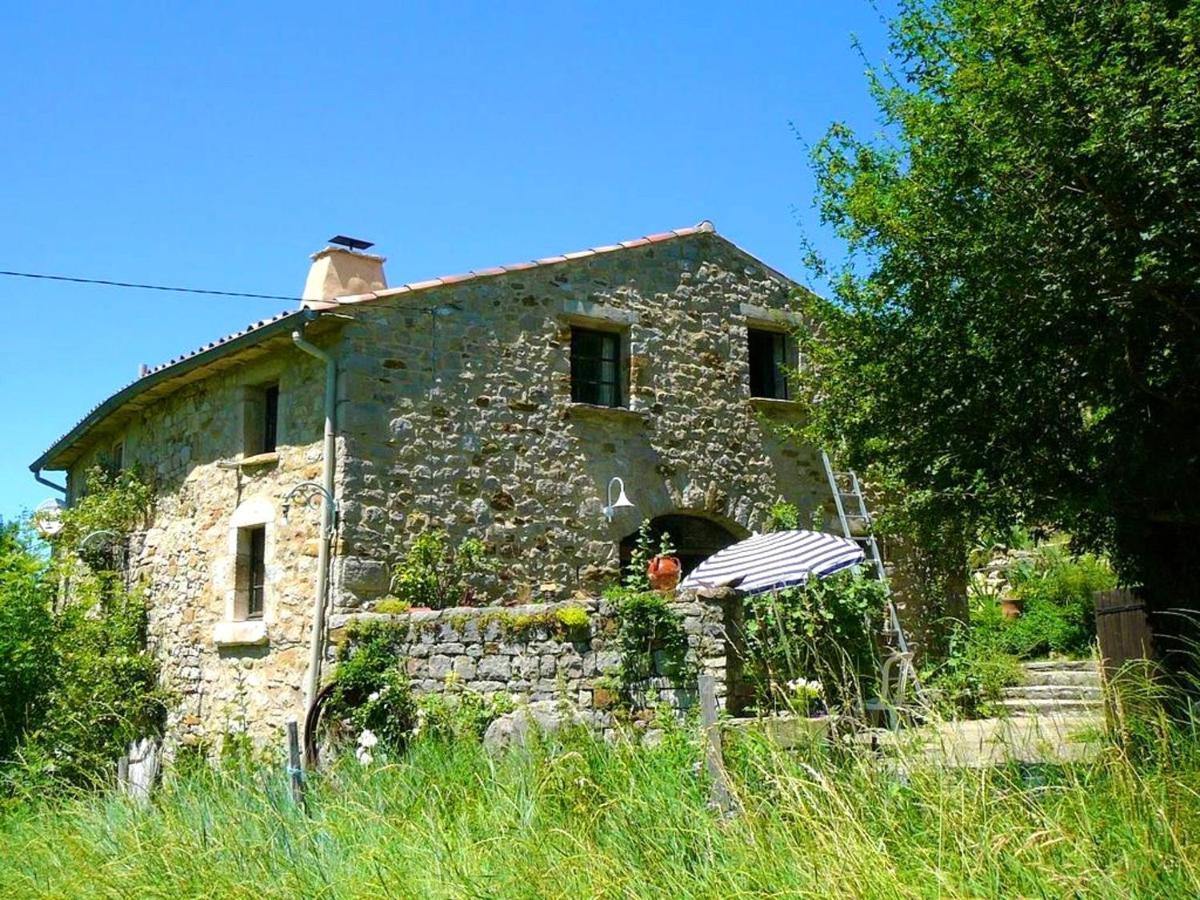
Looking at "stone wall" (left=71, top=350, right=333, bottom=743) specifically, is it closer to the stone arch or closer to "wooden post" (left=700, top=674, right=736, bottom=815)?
the stone arch

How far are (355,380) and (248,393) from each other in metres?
2.02

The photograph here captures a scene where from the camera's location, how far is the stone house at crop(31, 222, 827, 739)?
10.4m

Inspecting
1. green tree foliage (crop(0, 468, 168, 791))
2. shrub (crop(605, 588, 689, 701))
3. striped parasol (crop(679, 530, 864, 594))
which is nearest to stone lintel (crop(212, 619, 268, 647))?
green tree foliage (crop(0, 468, 168, 791))

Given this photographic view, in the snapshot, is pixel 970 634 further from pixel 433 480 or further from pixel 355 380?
pixel 355 380

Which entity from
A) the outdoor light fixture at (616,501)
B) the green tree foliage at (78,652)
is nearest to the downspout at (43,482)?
the green tree foliage at (78,652)

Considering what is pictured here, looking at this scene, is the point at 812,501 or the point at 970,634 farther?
the point at 812,501

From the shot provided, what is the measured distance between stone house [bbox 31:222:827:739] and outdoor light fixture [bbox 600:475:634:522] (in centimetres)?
6

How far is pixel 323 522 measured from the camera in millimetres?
10109

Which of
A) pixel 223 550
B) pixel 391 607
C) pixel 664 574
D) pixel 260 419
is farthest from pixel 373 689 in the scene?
pixel 260 419

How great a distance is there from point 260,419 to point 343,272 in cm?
173

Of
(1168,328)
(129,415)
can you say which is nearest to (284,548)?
(129,415)

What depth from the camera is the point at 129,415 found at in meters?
14.3

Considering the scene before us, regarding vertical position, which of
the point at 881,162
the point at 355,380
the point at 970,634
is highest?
the point at 881,162

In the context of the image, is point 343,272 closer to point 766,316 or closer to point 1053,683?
point 766,316
